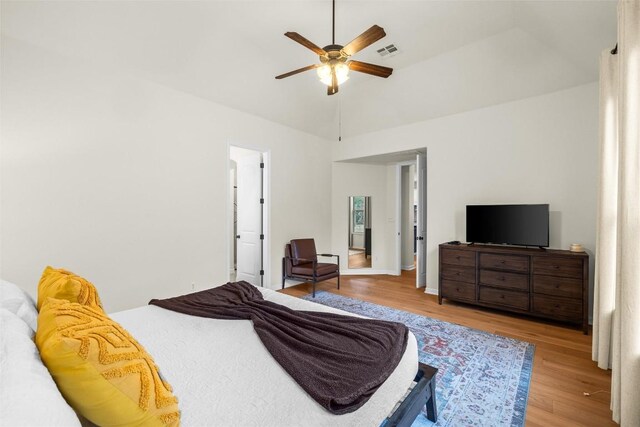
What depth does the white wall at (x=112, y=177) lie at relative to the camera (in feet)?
8.40

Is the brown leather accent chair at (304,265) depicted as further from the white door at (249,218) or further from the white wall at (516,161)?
the white wall at (516,161)

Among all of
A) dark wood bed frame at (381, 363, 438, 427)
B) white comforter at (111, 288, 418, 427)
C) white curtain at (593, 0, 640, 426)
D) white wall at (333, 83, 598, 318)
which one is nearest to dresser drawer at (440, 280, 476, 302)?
white wall at (333, 83, 598, 318)

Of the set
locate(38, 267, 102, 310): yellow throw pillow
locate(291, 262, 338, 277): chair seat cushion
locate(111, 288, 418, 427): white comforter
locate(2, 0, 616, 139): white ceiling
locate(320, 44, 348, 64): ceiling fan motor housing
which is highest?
locate(2, 0, 616, 139): white ceiling

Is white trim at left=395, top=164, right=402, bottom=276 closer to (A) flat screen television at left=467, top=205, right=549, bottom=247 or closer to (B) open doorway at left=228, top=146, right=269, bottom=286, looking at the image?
(A) flat screen television at left=467, top=205, right=549, bottom=247

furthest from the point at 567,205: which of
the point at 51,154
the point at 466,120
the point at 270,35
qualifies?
the point at 51,154

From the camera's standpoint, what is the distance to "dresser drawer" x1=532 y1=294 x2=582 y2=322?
10.5ft

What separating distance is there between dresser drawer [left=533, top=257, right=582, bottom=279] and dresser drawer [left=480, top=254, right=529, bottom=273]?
109 mm

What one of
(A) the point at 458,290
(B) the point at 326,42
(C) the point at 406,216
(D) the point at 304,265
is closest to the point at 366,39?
(B) the point at 326,42

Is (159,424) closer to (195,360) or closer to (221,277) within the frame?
(195,360)

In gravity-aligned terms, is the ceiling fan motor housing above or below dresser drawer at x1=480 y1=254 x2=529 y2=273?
above

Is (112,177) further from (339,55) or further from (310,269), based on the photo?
(310,269)

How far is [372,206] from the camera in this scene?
6230 mm

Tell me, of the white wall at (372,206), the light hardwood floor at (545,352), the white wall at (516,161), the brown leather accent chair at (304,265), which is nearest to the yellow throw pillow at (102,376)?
the light hardwood floor at (545,352)

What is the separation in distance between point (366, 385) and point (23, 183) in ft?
10.9
